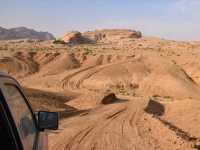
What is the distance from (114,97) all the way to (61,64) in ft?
67.7

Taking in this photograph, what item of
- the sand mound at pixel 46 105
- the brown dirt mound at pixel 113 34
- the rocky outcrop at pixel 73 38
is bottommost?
the brown dirt mound at pixel 113 34

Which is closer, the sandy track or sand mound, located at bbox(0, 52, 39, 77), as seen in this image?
the sandy track

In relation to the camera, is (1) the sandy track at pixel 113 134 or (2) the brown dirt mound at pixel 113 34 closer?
(1) the sandy track at pixel 113 134

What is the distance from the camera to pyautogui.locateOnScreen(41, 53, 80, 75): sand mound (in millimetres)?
43938

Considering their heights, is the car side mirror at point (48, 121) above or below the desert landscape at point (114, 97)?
above

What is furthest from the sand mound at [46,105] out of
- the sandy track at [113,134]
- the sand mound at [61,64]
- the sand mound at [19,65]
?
the sand mound at [61,64]

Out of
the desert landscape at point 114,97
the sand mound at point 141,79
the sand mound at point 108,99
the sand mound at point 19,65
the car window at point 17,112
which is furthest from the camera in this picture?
the sand mound at point 19,65

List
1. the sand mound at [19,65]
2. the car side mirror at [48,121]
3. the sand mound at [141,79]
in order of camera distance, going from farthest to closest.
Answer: the sand mound at [19,65]
the sand mound at [141,79]
the car side mirror at [48,121]

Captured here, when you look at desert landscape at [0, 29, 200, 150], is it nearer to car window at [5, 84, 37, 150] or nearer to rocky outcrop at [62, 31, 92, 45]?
car window at [5, 84, 37, 150]

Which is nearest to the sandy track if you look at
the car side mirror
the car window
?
the car side mirror

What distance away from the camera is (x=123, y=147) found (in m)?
11.8

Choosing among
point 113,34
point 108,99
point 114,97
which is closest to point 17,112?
point 108,99

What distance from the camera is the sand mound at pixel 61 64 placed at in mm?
43938

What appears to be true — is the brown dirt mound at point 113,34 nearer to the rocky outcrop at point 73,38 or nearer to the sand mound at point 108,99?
the rocky outcrop at point 73,38
